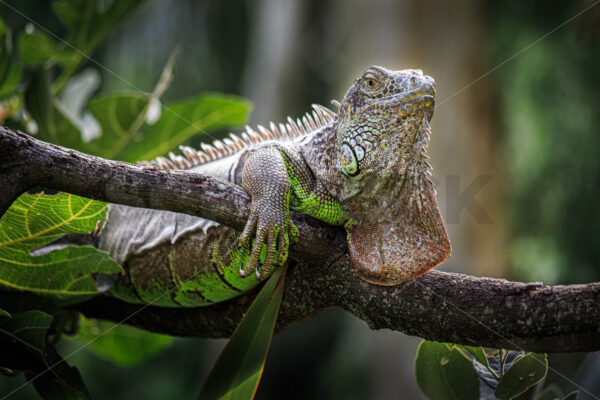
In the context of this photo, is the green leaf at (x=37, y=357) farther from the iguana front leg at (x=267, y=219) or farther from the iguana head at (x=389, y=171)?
the iguana head at (x=389, y=171)

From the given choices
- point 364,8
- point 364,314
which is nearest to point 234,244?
point 364,314

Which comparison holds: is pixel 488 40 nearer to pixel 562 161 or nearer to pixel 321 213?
pixel 562 161

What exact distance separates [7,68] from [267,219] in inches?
63.3

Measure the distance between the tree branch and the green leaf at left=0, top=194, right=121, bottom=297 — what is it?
0.52ft

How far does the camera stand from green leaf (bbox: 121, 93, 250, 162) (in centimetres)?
244

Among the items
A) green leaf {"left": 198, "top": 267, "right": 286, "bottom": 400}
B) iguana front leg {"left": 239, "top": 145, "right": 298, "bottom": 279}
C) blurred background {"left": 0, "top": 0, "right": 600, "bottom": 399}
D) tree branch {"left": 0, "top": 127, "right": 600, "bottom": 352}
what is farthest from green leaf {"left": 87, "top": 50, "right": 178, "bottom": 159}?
blurred background {"left": 0, "top": 0, "right": 600, "bottom": 399}

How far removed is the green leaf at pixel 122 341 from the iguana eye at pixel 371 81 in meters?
1.55

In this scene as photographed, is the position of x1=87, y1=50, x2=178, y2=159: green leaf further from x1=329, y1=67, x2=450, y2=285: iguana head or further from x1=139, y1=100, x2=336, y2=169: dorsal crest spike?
x1=329, y1=67, x2=450, y2=285: iguana head

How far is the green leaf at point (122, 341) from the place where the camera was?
2.43 metres

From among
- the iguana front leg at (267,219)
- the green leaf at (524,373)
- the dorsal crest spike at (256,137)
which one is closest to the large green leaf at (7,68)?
the dorsal crest spike at (256,137)

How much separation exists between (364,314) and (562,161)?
536 cm

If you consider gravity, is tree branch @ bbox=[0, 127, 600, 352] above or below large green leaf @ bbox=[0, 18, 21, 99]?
below

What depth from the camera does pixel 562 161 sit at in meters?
5.96

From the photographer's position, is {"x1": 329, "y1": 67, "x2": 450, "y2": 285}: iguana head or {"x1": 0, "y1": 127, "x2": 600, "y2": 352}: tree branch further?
{"x1": 329, "y1": 67, "x2": 450, "y2": 285}: iguana head
